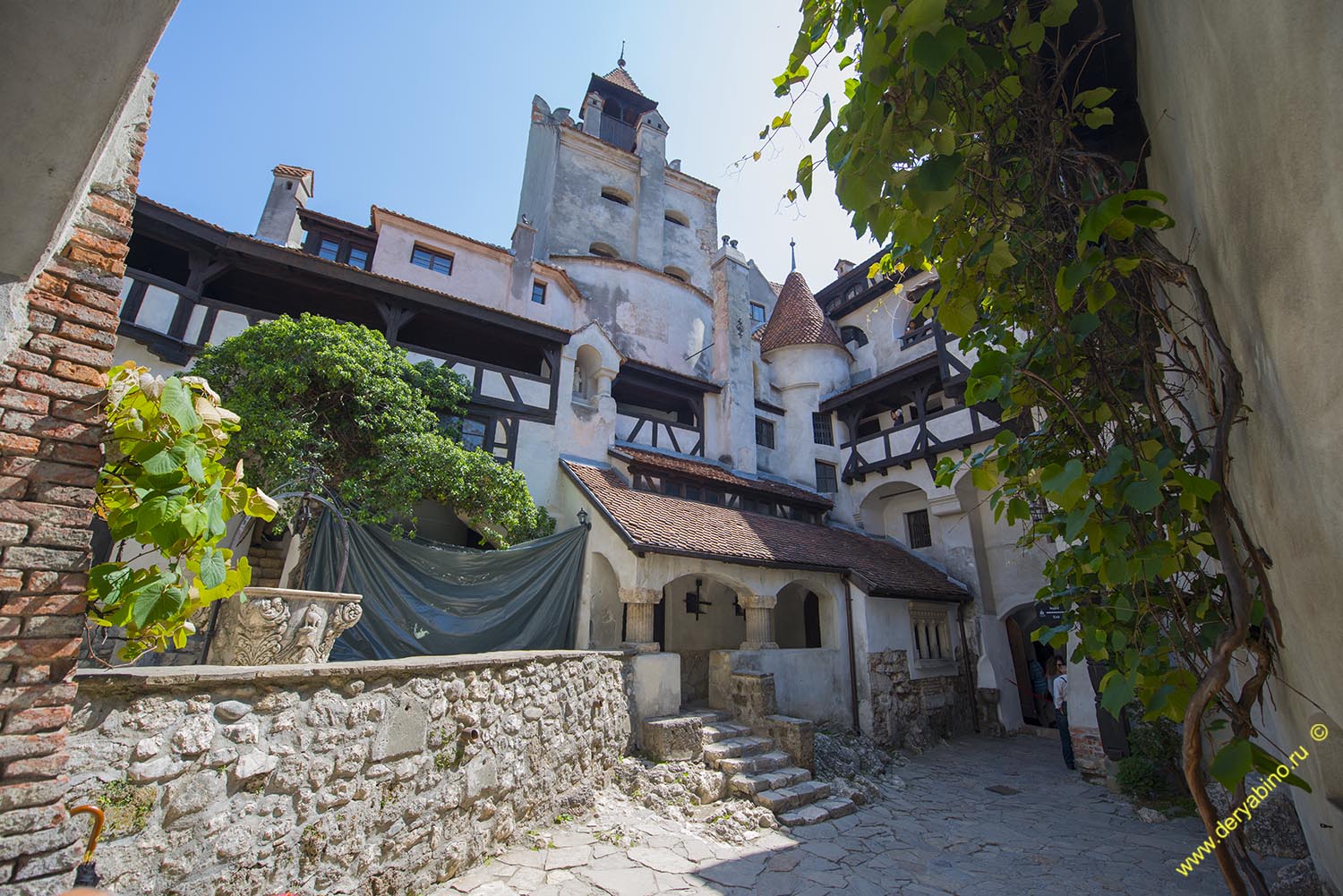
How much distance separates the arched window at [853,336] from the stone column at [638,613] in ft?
46.8

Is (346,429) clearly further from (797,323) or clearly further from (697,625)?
(797,323)

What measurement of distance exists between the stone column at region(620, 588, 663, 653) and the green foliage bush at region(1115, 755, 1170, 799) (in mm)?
7162

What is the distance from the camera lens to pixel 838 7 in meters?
2.23

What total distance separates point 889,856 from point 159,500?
7052mm

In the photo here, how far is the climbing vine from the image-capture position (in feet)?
5.69

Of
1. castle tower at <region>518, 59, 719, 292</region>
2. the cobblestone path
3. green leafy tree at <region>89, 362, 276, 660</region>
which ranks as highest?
castle tower at <region>518, 59, 719, 292</region>

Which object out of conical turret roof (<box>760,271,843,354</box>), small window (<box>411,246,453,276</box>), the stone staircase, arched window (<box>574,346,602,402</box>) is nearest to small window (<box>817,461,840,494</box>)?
conical turret roof (<box>760,271,843,354</box>)

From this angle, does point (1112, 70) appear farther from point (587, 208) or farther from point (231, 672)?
point (587, 208)

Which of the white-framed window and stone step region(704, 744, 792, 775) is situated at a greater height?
the white-framed window

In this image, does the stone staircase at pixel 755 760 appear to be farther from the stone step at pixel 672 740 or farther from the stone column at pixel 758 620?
the stone column at pixel 758 620

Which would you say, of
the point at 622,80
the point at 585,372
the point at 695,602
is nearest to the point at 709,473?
the point at 695,602

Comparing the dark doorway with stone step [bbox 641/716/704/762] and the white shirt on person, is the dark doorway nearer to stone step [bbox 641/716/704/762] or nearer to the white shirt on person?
the white shirt on person

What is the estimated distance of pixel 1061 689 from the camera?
10344 millimetres

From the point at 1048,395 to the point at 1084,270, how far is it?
1039mm
